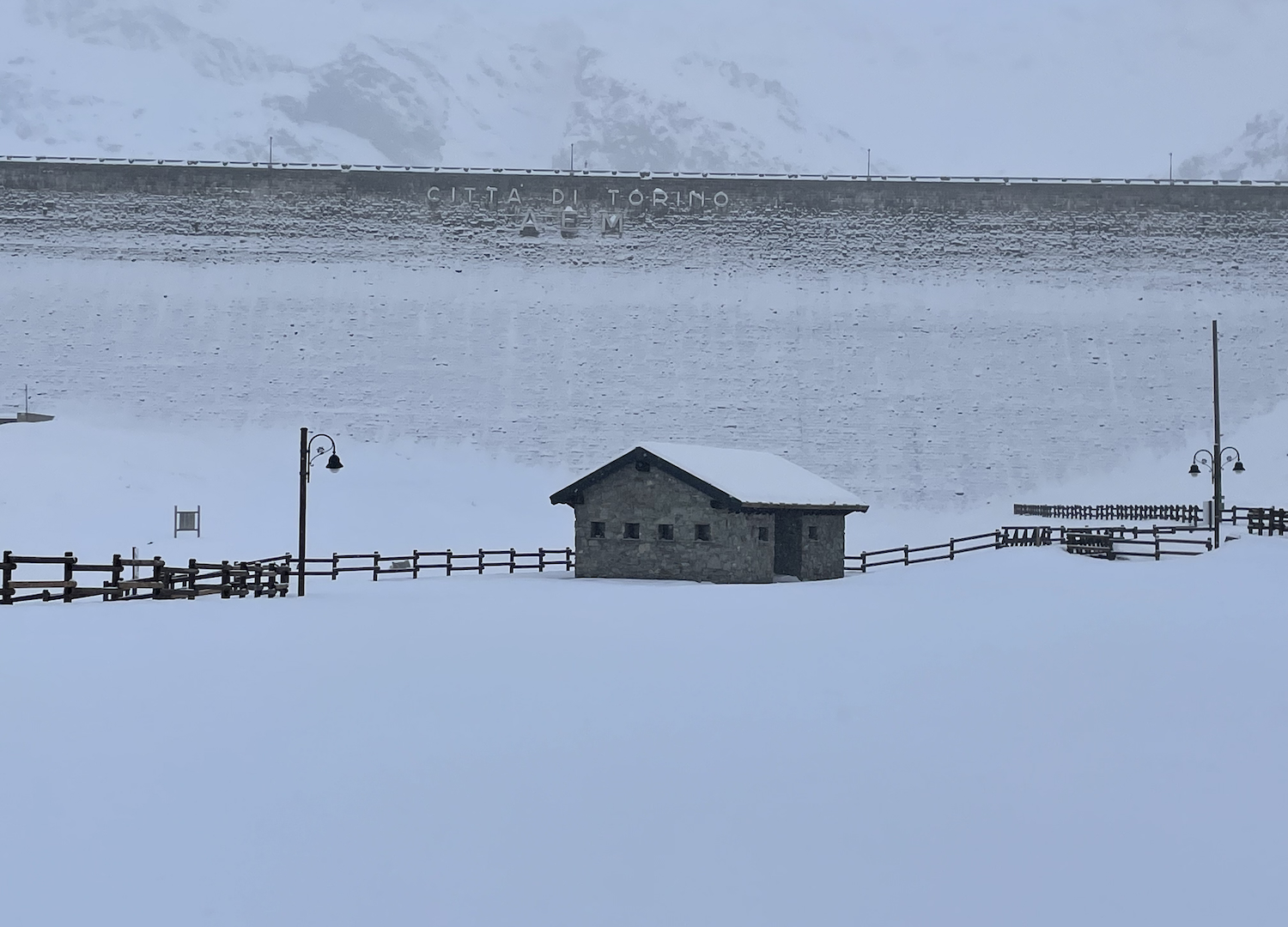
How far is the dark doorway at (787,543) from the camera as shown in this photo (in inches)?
1244

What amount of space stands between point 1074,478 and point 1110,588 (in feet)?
88.8

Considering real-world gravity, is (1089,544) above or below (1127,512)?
below

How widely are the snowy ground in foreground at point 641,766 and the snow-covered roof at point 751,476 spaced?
834 cm

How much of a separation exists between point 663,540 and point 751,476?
295 cm

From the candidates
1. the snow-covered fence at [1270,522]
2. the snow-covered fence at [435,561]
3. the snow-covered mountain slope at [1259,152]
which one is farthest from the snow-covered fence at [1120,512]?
the snow-covered mountain slope at [1259,152]

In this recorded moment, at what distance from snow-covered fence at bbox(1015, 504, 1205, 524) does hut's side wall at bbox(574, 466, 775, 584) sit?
68.0 feet

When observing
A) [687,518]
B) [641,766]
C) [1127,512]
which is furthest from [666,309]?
[641,766]

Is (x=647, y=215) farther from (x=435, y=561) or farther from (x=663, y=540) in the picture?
(x=663, y=540)

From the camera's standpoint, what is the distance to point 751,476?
1224 inches

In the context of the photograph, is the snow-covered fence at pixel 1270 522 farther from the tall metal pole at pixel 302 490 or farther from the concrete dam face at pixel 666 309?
the tall metal pole at pixel 302 490

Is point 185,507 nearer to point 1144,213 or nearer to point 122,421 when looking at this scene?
point 122,421

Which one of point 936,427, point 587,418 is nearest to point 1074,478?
point 936,427

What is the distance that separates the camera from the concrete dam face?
171 feet

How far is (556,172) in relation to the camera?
5969cm
